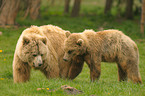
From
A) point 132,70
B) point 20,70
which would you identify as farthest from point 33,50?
point 132,70

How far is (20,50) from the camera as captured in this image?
6.50 metres

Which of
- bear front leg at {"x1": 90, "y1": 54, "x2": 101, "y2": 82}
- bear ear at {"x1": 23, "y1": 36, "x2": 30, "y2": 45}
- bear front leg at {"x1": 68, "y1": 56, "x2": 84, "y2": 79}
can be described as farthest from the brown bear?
bear ear at {"x1": 23, "y1": 36, "x2": 30, "y2": 45}

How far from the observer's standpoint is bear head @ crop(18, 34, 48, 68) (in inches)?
→ 251

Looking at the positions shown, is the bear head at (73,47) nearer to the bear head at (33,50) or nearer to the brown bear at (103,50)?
the brown bear at (103,50)

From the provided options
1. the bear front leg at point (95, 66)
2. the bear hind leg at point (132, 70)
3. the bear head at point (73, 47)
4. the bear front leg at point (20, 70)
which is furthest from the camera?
the bear hind leg at point (132, 70)

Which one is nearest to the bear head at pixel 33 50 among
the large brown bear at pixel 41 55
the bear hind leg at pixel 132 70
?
the large brown bear at pixel 41 55

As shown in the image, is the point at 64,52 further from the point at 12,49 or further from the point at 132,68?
the point at 12,49

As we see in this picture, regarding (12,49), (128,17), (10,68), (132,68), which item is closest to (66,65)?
(132,68)

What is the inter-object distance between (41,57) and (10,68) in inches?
134

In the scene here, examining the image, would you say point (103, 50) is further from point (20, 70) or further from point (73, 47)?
point (20, 70)

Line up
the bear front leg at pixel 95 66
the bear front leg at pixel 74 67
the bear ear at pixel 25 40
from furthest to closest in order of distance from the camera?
the bear front leg at pixel 74 67 → the bear front leg at pixel 95 66 → the bear ear at pixel 25 40

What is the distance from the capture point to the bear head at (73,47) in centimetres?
740

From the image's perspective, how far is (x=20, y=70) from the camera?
6.84 metres

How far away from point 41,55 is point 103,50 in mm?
2149
